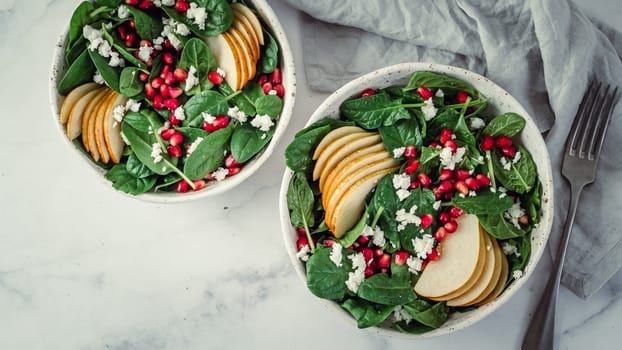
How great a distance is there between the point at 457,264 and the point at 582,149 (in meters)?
0.58

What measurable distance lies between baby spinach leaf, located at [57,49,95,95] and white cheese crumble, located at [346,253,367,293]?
0.96m

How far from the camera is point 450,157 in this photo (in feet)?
6.16

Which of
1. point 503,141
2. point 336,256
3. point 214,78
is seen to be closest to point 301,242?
point 336,256

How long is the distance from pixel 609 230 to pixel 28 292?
1922 millimetres

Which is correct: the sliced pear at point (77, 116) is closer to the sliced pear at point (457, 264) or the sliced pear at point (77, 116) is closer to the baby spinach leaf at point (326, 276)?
the baby spinach leaf at point (326, 276)

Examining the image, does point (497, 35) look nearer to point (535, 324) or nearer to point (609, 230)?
point (609, 230)

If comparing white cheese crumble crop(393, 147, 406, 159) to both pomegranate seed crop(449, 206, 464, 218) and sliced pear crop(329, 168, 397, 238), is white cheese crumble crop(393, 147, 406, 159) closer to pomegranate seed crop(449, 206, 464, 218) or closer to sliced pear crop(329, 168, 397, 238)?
sliced pear crop(329, 168, 397, 238)

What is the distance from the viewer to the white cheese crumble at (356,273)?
1878 millimetres

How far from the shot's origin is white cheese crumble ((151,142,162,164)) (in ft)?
6.41

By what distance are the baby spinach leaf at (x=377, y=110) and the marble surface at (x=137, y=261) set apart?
11.9 inches

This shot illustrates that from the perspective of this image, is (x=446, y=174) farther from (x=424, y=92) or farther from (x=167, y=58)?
(x=167, y=58)

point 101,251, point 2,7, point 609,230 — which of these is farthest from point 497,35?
point 2,7

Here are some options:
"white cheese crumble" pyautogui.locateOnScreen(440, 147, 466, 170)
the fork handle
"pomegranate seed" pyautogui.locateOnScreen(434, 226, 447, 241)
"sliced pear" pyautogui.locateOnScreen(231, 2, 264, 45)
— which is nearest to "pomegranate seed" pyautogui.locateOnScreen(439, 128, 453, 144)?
"white cheese crumble" pyautogui.locateOnScreen(440, 147, 466, 170)

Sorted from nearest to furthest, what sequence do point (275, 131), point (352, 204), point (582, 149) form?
1. point (352, 204)
2. point (275, 131)
3. point (582, 149)
